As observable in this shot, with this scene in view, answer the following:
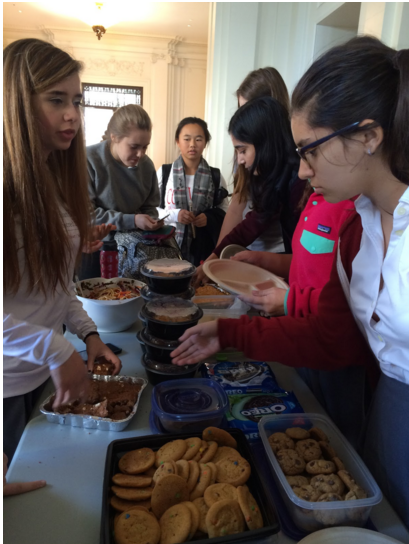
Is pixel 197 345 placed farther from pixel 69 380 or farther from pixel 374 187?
pixel 374 187

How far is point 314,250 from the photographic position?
50.9 inches

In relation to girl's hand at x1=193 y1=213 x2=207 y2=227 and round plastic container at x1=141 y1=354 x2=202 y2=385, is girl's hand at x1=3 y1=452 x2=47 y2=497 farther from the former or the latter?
girl's hand at x1=193 y1=213 x2=207 y2=227

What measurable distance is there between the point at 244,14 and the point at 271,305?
119 inches

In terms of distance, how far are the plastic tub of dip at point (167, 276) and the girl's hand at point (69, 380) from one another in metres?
0.34

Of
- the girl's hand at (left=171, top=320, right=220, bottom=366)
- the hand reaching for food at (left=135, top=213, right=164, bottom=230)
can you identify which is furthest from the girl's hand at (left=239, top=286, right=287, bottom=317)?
the hand reaching for food at (left=135, top=213, right=164, bottom=230)

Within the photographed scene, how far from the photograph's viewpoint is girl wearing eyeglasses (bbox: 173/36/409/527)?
2.41ft

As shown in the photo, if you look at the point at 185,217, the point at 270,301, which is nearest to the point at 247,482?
the point at 270,301

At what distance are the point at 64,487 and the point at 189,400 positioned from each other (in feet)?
0.98

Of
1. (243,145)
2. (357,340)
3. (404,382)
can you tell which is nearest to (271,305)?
(357,340)

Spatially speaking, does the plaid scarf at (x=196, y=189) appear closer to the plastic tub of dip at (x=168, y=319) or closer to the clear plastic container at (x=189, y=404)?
the plastic tub of dip at (x=168, y=319)

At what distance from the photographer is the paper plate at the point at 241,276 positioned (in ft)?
5.14

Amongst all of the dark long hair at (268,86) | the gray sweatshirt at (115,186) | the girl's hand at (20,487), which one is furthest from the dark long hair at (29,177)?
the dark long hair at (268,86)

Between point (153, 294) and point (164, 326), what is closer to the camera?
point (164, 326)

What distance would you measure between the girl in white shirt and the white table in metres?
2.21
